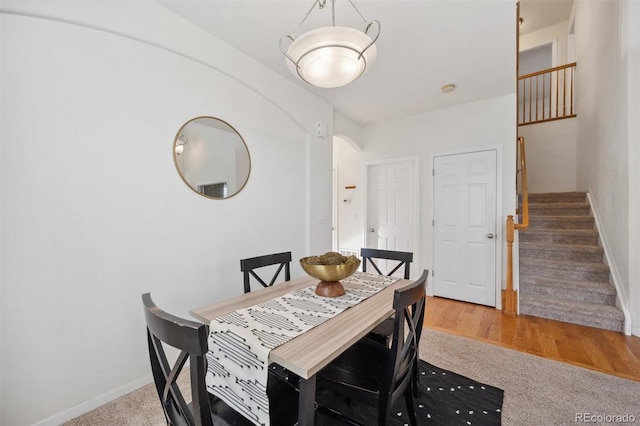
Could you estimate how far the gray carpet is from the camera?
156 cm

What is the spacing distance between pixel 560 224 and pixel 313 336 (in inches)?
174

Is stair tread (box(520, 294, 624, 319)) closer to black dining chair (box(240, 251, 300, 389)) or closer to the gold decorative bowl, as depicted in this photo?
the gold decorative bowl

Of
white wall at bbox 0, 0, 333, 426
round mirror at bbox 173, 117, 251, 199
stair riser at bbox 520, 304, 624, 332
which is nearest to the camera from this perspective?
white wall at bbox 0, 0, 333, 426

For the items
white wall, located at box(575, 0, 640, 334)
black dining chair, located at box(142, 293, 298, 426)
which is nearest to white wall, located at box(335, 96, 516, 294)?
white wall, located at box(575, 0, 640, 334)

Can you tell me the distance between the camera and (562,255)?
3385 mm

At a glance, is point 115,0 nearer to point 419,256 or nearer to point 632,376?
point 419,256

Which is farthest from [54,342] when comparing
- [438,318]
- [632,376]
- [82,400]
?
[632,376]

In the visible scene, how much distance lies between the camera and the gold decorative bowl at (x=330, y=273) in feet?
4.70

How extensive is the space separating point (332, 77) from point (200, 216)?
146 cm

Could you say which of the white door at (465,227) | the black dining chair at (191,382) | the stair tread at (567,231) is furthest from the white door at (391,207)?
the black dining chair at (191,382)

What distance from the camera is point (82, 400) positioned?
1.56 m

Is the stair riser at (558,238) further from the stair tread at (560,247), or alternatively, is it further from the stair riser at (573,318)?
the stair riser at (573,318)

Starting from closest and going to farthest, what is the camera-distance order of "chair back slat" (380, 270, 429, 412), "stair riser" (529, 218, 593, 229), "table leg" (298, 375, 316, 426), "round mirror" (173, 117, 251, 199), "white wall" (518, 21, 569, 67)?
"table leg" (298, 375, 316, 426) < "chair back slat" (380, 270, 429, 412) < "round mirror" (173, 117, 251, 199) < "stair riser" (529, 218, 593, 229) < "white wall" (518, 21, 569, 67)

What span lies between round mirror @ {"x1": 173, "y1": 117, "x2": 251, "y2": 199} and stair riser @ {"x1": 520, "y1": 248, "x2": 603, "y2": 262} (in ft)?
12.4
